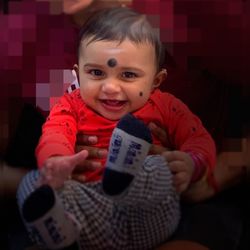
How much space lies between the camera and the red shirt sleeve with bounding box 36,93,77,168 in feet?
2.48

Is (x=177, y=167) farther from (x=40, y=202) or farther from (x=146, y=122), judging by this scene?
(x=40, y=202)

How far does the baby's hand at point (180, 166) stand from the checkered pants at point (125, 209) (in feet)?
0.04

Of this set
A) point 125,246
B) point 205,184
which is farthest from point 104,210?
point 205,184

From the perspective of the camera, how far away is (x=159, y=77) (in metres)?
0.81

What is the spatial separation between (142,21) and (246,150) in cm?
26

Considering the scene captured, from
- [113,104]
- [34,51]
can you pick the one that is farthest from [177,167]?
[34,51]

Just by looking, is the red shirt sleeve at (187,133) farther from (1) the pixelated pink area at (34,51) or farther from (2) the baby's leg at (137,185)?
(1) the pixelated pink area at (34,51)

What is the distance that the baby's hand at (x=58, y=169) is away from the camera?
0.73 m

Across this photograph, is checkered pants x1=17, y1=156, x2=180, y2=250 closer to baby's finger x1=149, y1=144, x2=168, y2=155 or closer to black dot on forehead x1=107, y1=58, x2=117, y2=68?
Answer: baby's finger x1=149, y1=144, x2=168, y2=155

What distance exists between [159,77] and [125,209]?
0.69 ft

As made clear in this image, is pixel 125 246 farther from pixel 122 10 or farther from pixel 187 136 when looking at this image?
pixel 122 10

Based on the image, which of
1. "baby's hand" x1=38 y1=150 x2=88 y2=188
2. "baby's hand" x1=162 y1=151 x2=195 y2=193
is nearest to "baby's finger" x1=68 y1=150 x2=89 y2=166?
"baby's hand" x1=38 y1=150 x2=88 y2=188

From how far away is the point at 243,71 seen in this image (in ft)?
2.84

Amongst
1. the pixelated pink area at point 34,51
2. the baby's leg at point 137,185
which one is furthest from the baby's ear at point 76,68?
the baby's leg at point 137,185
